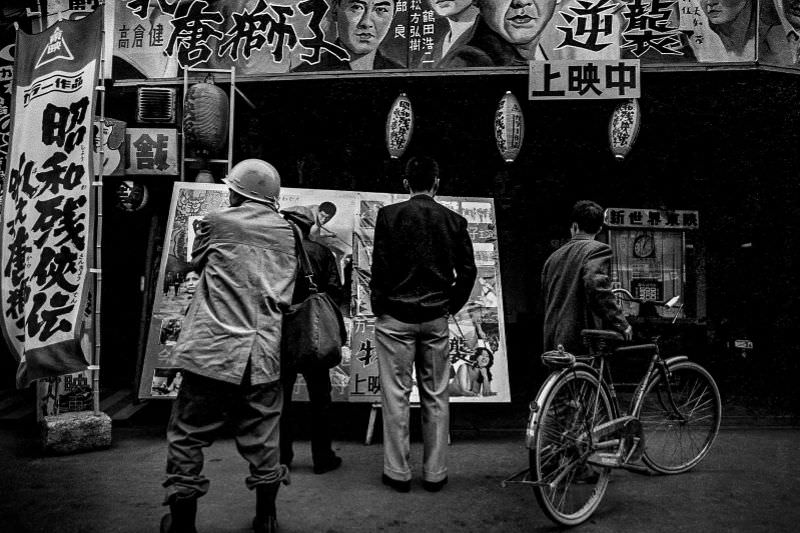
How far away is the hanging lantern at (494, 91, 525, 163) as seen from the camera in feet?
24.1

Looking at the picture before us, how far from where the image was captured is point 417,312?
444 cm

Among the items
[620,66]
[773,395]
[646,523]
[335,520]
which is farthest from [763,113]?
[335,520]

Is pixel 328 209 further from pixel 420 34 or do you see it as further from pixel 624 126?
pixel 624 126

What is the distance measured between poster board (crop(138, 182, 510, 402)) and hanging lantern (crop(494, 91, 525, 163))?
1.55 meters

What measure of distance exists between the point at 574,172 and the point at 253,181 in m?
7.98

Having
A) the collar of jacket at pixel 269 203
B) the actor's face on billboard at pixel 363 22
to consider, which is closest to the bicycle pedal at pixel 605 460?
the collar of jacket at pixel 269 203

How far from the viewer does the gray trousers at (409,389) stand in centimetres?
442

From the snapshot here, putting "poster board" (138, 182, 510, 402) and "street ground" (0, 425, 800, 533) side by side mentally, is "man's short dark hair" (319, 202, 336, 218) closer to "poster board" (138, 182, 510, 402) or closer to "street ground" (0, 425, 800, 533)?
"poster board" (138, 182, 510, 402)

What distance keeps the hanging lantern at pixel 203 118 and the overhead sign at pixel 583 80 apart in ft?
11.2

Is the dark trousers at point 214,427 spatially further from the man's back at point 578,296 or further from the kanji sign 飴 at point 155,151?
the kanji sign 飴 at point 155,151

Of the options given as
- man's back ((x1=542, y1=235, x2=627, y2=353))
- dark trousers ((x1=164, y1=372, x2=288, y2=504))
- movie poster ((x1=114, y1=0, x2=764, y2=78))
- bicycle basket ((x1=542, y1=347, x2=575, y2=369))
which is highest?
movie poster ((x1=114, y1=0, x2=764, y2=78))

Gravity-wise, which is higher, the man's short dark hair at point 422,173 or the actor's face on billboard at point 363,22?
the actor's face on billboard at point 363,22

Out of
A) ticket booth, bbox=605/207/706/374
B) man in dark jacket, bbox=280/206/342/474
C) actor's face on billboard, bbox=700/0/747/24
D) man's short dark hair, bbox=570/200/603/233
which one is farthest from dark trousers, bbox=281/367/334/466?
ticket booth, bbox=605/207/706/374

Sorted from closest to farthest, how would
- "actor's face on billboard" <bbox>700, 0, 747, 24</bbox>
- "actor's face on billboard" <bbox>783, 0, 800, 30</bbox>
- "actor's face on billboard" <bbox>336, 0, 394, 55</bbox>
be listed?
1. "actor's face on billboard" <bbox>700, 0, 747, 24</bbox>
2. "actor's face on billboard" <bbox>783, 0, 800, 30</bbox>
3. "actor's face on billboard" <bbox>336, 0, 394, 55</bbox>
